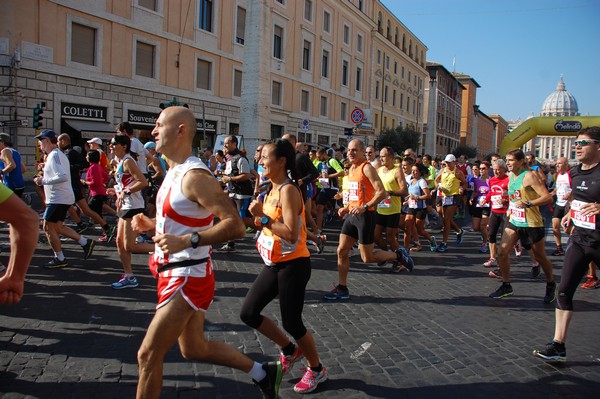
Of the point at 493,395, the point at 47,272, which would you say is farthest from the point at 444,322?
the point at 47,272

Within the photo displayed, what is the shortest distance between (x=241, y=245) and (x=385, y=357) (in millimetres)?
5665

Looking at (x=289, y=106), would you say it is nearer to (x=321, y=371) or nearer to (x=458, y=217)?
(x=458, y=217)

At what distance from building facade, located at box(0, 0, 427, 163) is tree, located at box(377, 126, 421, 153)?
38.3ft

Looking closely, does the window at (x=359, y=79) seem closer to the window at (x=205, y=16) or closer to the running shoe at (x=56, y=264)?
the window at (x=205, y=16)

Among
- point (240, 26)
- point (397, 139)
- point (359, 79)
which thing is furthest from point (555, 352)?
point (397, 139)

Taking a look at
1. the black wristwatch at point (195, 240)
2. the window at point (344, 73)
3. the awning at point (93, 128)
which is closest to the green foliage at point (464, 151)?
the window at point (344, 73)

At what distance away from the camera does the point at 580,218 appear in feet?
14.4

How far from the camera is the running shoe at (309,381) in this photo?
3.47m

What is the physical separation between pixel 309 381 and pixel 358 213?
2.69 m

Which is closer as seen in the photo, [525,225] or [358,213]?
[358,213]

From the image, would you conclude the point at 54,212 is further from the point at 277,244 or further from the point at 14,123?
the point at 14,123

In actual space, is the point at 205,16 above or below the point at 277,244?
above

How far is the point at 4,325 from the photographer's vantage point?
4.54 m

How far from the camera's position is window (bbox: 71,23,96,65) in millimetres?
19469
